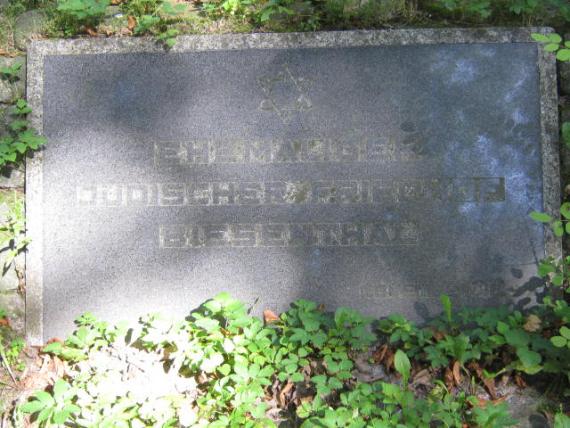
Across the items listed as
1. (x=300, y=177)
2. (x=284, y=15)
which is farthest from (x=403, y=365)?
(x=284, y=15)

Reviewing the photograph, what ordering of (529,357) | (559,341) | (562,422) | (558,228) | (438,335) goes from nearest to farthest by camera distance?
(562,422) → (559,341) → (529,357) → (558,228) → (438,335)

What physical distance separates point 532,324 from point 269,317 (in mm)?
1252

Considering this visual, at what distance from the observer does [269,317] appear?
2816mm

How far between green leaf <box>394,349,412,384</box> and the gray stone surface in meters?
0.36

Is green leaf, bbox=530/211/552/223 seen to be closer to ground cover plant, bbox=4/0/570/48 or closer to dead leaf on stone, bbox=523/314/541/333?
dead leaf on stone, bbox=523/314/541/333

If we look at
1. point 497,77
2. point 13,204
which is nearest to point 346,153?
point 497,77

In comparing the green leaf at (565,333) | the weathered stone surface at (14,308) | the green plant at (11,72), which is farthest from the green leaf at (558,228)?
the green plant at (11,72)

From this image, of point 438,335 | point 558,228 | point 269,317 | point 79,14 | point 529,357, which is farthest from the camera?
point 79,14

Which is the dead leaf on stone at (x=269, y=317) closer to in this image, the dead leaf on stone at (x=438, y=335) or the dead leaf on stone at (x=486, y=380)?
the dead leaf on stone at (x=438, y=335)

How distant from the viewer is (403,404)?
2334 millimetres

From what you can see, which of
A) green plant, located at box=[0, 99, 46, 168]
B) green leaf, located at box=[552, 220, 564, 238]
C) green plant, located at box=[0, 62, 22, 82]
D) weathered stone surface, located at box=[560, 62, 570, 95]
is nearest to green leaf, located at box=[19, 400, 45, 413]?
green plant, located at box=[0, 99, 46, 168]

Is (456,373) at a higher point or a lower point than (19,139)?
lower

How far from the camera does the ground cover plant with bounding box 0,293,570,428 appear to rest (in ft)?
8.10

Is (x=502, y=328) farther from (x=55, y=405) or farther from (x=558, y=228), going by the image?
(x=55, y=405)
